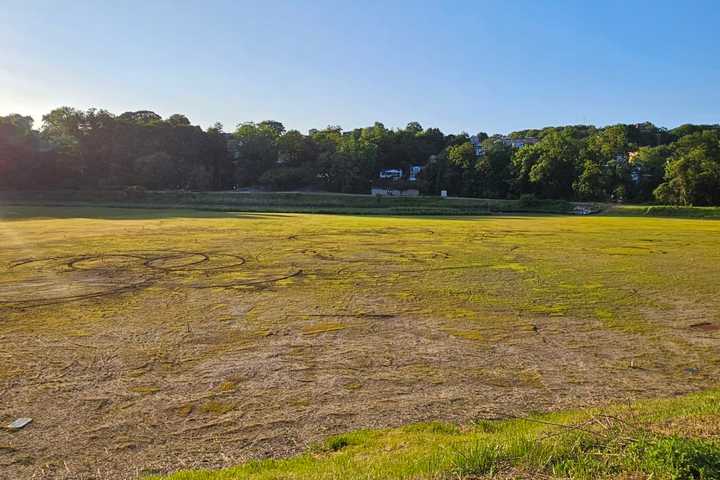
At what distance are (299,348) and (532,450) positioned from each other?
173 inches

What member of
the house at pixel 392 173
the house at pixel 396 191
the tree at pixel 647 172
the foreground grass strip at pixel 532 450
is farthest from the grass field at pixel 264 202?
the foreground grass strip at pixel 532 450

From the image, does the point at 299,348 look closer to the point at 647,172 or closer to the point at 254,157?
the point at 647,172

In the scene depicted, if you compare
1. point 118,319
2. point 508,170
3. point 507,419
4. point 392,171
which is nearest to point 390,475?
point 507,419

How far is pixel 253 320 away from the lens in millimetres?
9391

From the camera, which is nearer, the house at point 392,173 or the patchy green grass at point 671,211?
the patchy green grass at point 671,211

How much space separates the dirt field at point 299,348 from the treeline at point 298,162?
52873 millimetres

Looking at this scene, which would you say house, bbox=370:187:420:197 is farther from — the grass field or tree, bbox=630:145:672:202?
tree, bbox=630:145:672:202

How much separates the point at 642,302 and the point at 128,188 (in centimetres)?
6232

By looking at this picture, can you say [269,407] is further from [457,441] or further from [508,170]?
[508,170]

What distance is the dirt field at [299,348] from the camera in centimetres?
521

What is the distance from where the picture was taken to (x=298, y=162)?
8538 centimetres

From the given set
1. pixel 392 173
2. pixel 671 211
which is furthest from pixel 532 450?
pixel 392 173

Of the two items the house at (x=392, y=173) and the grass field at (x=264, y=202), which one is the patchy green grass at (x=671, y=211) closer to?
the grass field at (x=264, y=202)

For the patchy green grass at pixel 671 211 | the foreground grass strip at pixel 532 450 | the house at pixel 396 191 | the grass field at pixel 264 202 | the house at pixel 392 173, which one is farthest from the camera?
the house at pixel 392 173
